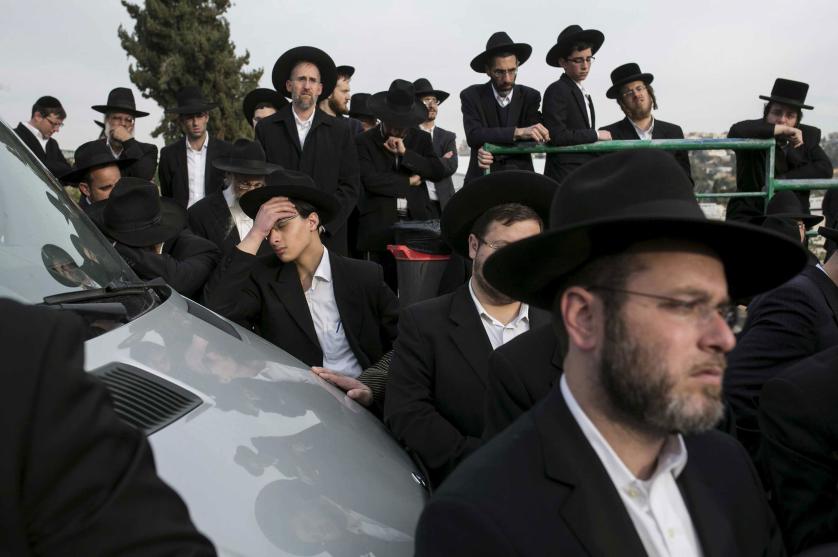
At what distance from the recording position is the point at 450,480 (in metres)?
1.92

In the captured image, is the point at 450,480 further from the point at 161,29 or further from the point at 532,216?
the point at 161,29

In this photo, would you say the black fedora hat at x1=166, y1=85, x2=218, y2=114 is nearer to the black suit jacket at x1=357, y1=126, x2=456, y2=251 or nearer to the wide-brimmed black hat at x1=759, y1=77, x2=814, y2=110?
the black suit jacket at x1=357, y1=126, x2=456, y2=251

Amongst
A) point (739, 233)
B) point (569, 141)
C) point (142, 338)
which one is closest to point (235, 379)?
point (142, 338)

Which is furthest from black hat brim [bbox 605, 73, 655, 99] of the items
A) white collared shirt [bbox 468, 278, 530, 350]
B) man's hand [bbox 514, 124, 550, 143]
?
white collared shirt [bbox 468, 278, 530, 350]

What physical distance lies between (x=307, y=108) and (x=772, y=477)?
215 inches

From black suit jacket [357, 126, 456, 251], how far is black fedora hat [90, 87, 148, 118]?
3006 mm

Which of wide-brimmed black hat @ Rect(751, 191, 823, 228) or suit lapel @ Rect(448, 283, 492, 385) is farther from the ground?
wide-brimmed black hat @ Rect(751, 191, 823, 228)

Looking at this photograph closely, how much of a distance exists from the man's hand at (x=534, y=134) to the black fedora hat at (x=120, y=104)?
487cm

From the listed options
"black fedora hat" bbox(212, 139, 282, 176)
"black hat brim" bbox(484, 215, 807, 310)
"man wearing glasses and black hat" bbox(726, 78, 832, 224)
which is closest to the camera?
"black hat brim" bbox(484, 215, 807, 310)

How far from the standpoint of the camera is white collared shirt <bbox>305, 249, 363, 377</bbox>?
197 inches

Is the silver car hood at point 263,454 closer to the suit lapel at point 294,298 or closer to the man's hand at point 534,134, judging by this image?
the suit lapel at point 294,298

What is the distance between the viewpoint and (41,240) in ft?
9.11

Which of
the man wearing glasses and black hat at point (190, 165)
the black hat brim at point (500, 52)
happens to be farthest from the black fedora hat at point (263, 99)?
the black hat brim at point (500, 52)

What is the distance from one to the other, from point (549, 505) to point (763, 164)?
19.3 feet
